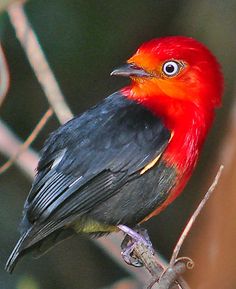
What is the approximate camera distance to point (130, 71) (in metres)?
2.09

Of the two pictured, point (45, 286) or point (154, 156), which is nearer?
point (154, 156)

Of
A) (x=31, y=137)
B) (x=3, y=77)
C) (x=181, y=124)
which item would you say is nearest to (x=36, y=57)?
(x=3, y=77)

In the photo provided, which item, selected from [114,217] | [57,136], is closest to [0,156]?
[57,136]

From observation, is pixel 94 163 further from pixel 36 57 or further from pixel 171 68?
pixel 36 57

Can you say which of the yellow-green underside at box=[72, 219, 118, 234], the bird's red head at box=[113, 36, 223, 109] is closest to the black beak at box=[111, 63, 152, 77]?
the bird's red head at box=[113, 36, 223, 109]

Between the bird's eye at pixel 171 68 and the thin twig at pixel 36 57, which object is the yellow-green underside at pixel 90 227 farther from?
the bird's eye at pixel 171 68

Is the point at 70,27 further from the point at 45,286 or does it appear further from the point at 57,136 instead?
the point at 45,286

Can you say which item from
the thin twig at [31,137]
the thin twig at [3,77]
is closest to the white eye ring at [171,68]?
the thin twig at [31,137]

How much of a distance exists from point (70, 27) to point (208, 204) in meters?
0.68

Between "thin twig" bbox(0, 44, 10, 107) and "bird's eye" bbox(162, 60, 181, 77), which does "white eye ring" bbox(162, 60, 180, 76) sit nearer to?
"bird's eye" bbox(162, 60, 181, 77)

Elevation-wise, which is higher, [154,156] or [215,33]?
[215,33]

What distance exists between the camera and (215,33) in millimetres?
2350

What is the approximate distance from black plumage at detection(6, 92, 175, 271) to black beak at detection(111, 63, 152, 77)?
87mm

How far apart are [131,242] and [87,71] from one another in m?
0.51
